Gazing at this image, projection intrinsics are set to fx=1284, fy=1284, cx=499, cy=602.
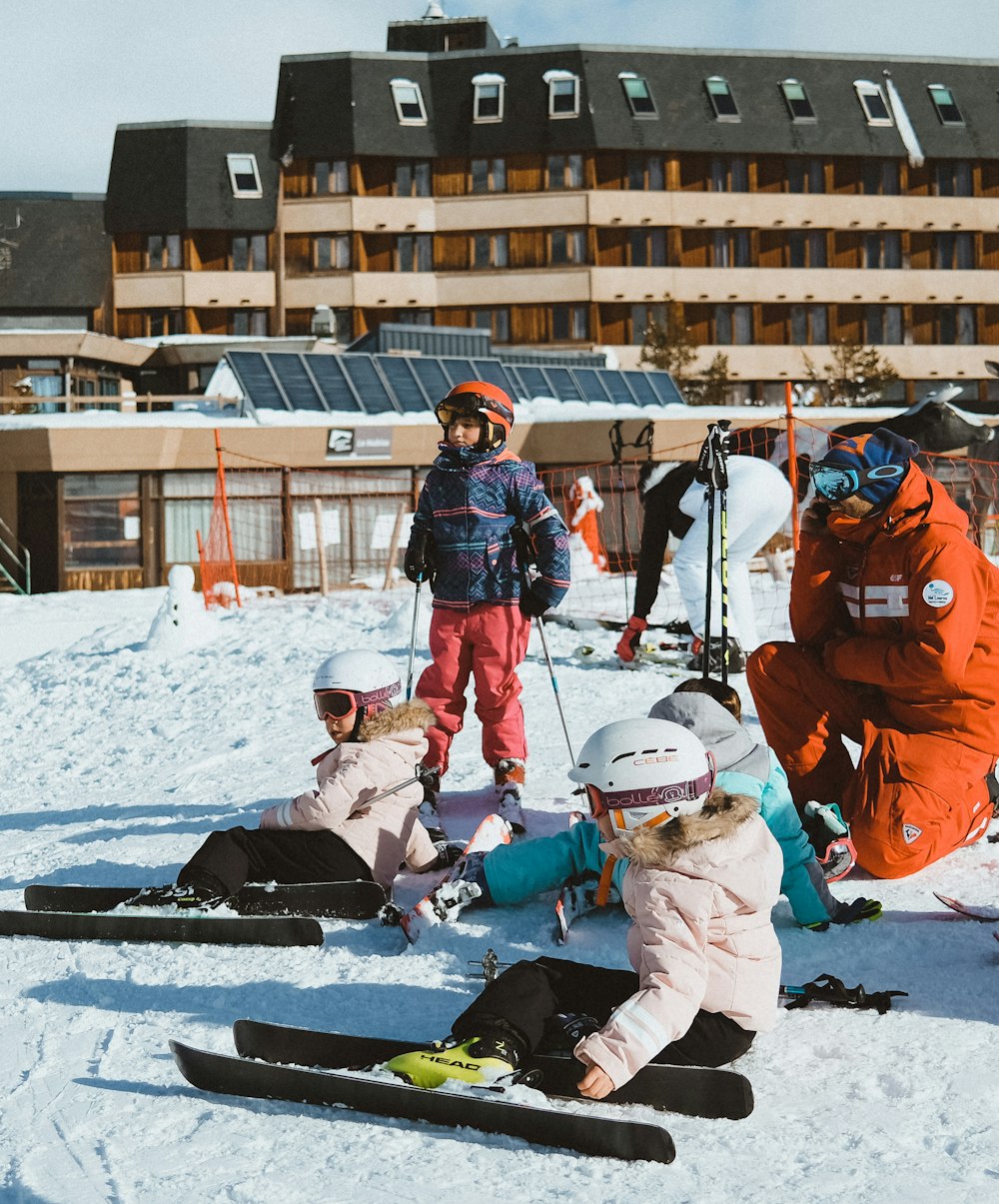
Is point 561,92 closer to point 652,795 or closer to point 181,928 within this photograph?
point 181,928

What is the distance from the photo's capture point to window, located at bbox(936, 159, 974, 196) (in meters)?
39.5

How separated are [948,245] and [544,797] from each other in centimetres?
3853

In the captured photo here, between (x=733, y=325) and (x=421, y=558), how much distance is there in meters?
34.7

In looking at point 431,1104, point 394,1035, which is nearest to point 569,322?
point 394,1035

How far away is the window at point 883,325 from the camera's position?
39.2 metres

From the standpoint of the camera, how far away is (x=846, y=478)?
4625 mm

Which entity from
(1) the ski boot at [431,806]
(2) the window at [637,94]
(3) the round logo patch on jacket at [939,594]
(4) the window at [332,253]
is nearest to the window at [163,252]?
(4) the window at [332,253]

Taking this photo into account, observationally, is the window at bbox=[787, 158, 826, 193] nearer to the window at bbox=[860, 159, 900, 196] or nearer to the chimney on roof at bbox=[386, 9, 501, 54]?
the window at bbox=[860, 159, 900, 196]

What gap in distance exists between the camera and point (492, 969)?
3.54m

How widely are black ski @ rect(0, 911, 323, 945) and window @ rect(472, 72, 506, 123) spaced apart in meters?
36.4

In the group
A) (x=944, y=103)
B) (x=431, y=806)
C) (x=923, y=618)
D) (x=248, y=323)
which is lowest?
(x=431, y=806)

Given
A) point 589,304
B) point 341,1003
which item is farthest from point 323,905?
point 589,304

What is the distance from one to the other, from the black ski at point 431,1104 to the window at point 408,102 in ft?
123

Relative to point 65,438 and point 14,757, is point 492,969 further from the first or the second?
point 65,438
